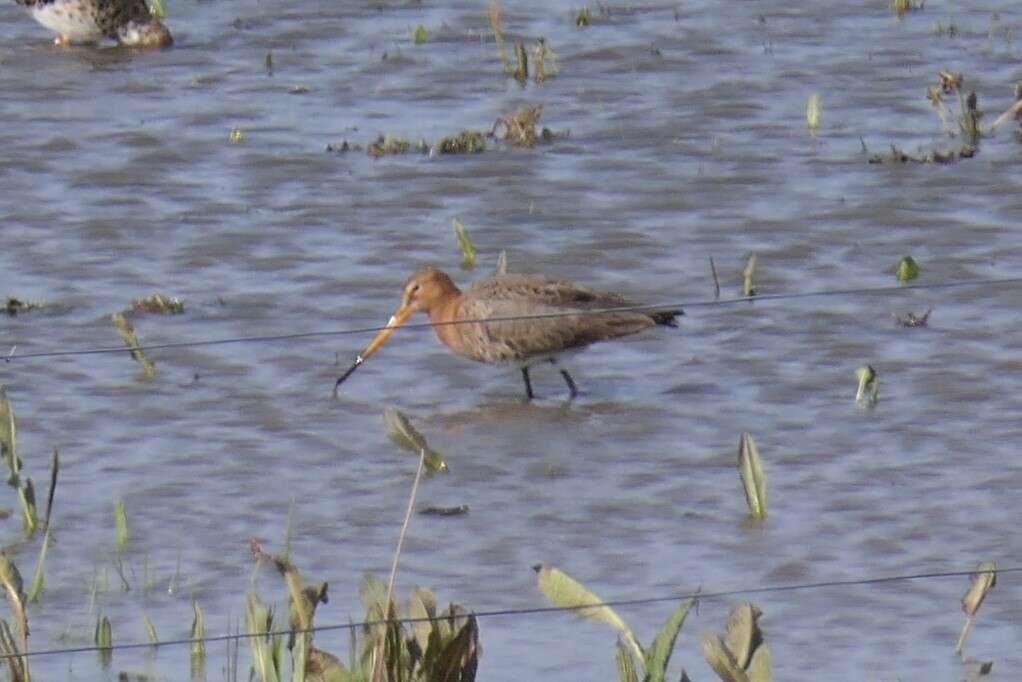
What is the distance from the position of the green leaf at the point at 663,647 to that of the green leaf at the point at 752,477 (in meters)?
1.85

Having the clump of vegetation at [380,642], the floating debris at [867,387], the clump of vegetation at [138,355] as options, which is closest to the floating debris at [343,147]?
the clump of vegetation at [138,355]

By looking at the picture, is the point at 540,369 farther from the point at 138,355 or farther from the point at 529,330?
the point at 138,355

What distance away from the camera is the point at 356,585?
7020mm

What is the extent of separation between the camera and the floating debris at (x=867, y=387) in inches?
344

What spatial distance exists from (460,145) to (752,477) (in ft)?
16.9

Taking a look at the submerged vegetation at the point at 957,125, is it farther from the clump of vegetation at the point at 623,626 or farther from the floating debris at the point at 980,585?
the clump of vegetation at the point at 623,626

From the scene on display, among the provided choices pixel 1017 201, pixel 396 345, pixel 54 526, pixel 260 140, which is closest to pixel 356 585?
pixel 54 526

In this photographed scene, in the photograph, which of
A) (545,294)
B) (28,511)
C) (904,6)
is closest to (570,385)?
(545,294)

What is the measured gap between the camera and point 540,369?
9.63 m

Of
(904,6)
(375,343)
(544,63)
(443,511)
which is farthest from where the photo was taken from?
(904,6)

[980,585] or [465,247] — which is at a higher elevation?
[980,585]

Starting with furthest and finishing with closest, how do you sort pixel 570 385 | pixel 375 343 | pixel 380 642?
1. pixel 375 343
2. pixel 570 385
3. pixel 380 642

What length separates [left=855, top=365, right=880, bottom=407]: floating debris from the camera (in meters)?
8.73

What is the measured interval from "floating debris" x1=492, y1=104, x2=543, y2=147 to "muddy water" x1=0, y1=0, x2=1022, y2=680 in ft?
0.32
